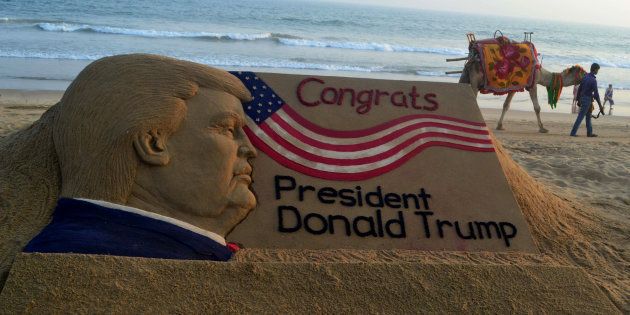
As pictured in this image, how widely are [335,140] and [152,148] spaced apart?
133 centimetres

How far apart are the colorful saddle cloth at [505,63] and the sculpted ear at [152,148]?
7.18 meters

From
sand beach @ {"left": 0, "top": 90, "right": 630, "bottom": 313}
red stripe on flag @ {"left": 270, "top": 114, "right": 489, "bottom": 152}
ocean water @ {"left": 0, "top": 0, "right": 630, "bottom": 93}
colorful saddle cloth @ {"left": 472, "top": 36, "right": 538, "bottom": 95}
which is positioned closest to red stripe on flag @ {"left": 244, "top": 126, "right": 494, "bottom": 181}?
red stripe on flag @ {"left": 270, "top": 114, "right": 489, "bottom": 152}

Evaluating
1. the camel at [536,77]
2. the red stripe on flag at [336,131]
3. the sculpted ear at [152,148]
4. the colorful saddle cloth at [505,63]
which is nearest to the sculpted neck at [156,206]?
the sculpted ear at [152,148]

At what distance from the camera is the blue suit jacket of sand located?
9.30ft

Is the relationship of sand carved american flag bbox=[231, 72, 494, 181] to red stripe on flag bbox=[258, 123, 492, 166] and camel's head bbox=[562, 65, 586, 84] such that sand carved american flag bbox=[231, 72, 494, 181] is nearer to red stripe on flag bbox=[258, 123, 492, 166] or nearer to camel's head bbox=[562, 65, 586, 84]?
red stripe on flag bbox=[258, 123, 492, 166]

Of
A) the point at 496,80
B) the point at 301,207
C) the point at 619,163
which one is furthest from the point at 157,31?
the point at 301,207

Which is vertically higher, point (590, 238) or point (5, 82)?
point (590, 238)

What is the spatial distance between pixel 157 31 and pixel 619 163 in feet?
68.5

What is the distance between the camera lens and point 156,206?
10.7 ft

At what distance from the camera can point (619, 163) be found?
750 centimetres

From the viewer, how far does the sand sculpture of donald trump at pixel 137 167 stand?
10.1ft

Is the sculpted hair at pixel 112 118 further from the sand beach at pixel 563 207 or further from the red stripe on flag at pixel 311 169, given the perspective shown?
the sand beach at pixel 563 207

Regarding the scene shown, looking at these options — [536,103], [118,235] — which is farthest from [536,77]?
[118,235]

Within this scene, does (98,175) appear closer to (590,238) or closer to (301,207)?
(301,207)
